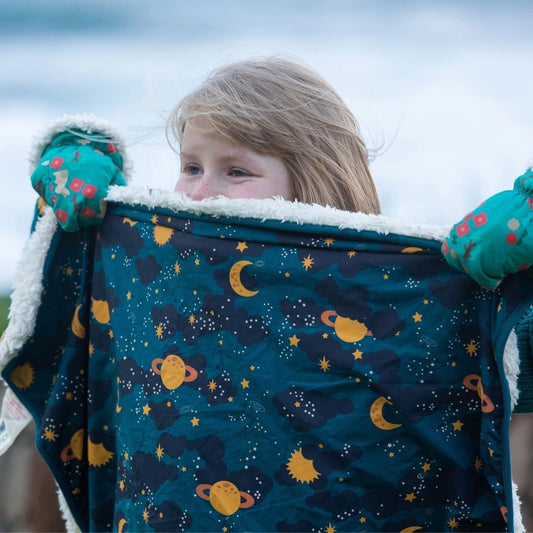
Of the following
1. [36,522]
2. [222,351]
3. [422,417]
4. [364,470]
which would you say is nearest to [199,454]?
[222,351]

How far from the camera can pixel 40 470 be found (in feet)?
7.11

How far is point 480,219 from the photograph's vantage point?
3.38 feet

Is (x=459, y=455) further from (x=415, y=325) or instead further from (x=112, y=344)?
(x=112, y=344)

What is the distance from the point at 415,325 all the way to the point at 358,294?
11 centimetres

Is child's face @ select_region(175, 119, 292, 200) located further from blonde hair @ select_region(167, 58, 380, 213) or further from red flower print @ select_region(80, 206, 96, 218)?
red flower print @ select_region(80, 206, 96, 218)

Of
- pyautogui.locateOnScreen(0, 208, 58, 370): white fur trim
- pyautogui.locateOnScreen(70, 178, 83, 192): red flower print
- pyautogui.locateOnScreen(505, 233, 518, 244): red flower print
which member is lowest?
pyautogui.locateOnScreen(505, 233, 518, 244): red flower print

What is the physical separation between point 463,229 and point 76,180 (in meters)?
0.80

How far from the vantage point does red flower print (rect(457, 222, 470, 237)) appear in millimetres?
1052

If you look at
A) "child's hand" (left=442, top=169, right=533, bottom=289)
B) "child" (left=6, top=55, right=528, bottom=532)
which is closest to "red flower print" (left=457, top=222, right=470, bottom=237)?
"child's hand" (left=442, top=169, right=533, bottom=289)

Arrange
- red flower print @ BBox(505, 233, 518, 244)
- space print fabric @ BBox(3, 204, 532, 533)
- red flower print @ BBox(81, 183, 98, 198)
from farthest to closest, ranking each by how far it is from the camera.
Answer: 1. red flower print @ BBox(81, 183, 98, 198)
2. space print fabric @ BBox(3, 204, 532, 533)
3. red flower print @ BBox(505, 233, 518, 244)

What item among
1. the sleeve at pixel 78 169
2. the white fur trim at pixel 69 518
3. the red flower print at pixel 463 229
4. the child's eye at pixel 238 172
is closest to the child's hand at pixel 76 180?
the sleeve at pixel 78 169

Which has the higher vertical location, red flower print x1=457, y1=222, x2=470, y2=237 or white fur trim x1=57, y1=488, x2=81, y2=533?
red flower print x1=457, y1=222, x2=470, y2=237

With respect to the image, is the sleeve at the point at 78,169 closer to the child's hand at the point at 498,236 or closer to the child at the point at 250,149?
the child at the point at 250,149

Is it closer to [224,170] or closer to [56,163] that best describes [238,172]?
[224,170]
